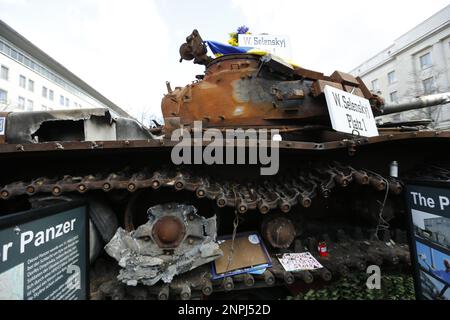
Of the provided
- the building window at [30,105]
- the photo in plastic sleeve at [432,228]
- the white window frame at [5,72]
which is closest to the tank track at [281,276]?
the photo in plastic sleeve at [432,228]

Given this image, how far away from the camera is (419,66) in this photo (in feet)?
102

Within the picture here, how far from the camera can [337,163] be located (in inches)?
113

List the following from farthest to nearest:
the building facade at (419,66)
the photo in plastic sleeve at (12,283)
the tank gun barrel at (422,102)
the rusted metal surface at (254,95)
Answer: the building facade at (419,66)
the tank gun barrel at (422,102)
the rusted metal surface at (254,95)
the photo in plastic sleeve at (12,283)

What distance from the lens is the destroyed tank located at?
2.43 meters

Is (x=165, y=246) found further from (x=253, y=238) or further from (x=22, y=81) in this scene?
(x=22, y=81)

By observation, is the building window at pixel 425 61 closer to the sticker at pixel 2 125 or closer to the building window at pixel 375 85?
the building window at pixel 375 85

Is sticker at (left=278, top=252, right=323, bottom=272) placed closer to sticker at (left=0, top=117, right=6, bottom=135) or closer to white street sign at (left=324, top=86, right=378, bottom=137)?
white street sign at (left=324, top=86, right=378, bottom=137)

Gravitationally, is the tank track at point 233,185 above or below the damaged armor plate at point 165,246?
above

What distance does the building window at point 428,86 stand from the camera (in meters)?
27.9

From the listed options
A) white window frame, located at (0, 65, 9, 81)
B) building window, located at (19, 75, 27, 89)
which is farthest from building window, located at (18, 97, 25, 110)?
white window frame, located at (0, 65, 9, 81)

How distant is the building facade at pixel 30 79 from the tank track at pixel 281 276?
26.0m

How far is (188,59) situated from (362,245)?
3790 mm

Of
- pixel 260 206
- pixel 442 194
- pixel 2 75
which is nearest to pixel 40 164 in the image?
pixel 260 206

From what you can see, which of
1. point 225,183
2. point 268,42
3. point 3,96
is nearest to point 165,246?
point 225,183
